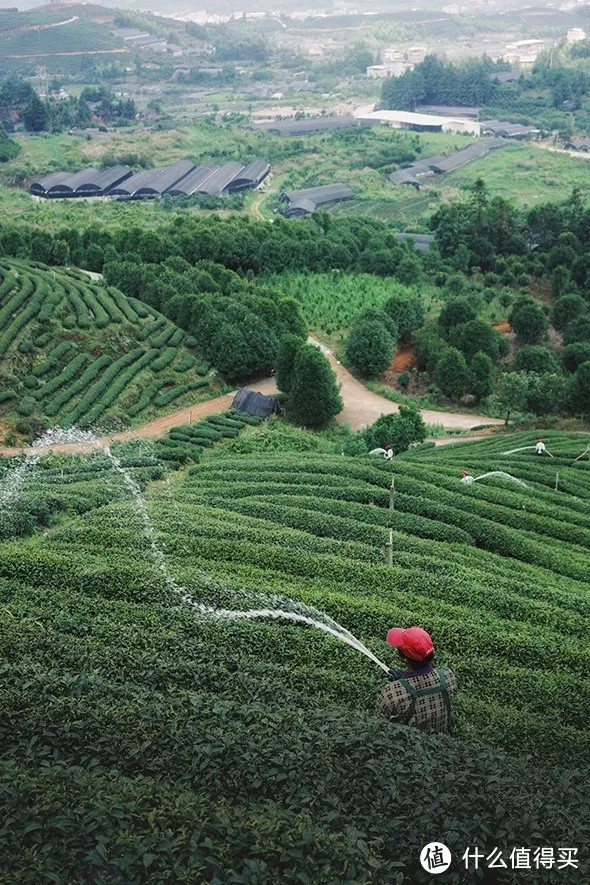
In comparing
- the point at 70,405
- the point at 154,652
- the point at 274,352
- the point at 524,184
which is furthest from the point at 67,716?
the point at 524,184

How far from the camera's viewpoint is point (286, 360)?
3941 cm

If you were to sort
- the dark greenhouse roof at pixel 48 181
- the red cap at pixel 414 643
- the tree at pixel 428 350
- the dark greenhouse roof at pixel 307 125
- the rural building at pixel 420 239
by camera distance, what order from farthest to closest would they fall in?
the dark greenhouse roof at pixel 307 125 < the dark greenhouse roof at pixel 48 181 < the rural building at pixel 420 239 < the tree at pixel 428 350 < the red cap at pixel 414 643

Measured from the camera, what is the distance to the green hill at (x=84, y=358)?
35469 mm

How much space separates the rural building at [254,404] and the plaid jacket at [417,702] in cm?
2794

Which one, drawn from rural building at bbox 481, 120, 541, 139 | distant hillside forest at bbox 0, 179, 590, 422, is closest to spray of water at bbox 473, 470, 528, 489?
distant hillside forest at bbox 0, 179, 590, 422

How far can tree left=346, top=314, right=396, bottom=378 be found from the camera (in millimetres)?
44406

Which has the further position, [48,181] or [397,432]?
[48,181]

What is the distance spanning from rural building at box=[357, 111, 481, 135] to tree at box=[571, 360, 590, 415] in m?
77.4

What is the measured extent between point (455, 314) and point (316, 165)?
48879 millimetres

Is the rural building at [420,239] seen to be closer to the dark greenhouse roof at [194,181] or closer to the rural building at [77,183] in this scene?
the dark greenhouse roof at [194,181]

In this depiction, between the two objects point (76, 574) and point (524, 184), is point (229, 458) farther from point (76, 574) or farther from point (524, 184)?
point (524, 184)

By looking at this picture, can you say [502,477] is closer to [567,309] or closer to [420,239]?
[567,309]

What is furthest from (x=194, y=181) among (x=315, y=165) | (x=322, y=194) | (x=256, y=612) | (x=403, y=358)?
(x=256, y=612)

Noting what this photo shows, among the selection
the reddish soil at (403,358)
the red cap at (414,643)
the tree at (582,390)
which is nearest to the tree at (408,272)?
the reddish soil at (403,358)
